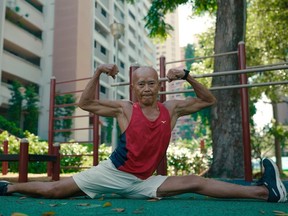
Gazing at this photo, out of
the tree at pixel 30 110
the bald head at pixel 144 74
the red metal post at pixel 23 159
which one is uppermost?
the tree at pixel 30 110

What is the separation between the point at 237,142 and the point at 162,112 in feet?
11.0

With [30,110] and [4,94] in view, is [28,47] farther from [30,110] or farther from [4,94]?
[30,110]

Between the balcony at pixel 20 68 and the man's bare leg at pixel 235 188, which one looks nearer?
the man's bare leg at pixel 235 188

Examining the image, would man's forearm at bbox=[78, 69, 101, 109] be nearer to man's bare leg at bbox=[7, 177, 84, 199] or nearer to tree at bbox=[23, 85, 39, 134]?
man's bare leg at bbox=[7, 177, 84, 199]

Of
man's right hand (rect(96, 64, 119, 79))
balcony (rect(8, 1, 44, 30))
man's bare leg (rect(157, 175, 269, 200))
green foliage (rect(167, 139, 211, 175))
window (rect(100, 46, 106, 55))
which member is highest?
balcony (rect(8, 1, 44, 30))

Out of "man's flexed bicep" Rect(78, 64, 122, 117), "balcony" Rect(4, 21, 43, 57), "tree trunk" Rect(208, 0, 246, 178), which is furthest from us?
"balcony" Rect(4, 21, 43, 57)

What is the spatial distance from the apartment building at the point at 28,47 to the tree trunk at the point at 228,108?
13.0 m

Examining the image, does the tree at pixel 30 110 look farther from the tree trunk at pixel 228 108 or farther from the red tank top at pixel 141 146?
the red tank top at pixel 141 146

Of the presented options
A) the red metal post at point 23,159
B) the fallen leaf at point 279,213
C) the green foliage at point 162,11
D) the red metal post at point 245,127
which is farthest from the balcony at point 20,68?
the fallen leaf at point 279,213

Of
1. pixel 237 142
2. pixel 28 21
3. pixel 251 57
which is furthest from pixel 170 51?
pixel 237 142

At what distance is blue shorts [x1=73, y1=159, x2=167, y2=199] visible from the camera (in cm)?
240

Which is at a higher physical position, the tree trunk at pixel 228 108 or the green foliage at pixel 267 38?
the green foliage at pixel 267 38

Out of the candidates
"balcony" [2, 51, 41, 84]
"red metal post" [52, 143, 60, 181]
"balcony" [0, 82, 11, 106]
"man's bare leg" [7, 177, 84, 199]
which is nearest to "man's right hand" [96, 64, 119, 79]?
"man's bare leg" [7, 177, 84, 199]

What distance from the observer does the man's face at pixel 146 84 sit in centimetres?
243
